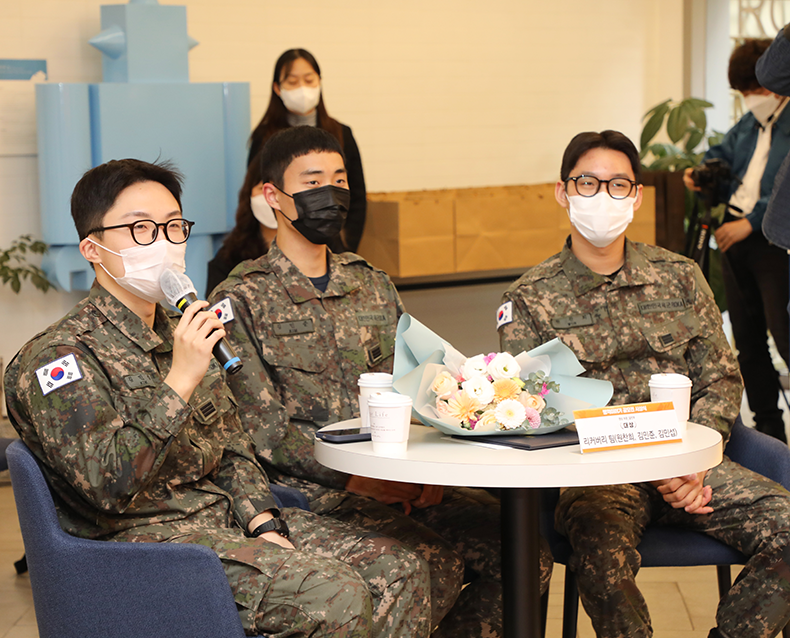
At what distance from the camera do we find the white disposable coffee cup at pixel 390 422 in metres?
1.72

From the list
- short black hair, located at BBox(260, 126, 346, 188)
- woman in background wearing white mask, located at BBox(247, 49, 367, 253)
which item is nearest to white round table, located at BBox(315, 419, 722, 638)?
short black hair, located at BBox(260, 126, 346, 188)

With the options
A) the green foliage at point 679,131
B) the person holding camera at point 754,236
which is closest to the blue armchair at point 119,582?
the person holding camera at point 754,236

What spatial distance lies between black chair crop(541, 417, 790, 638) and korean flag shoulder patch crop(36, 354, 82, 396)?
1.19m

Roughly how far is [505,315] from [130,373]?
3.51ft

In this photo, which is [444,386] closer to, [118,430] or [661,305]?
[118,430]

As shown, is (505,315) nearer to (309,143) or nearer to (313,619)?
(309,143)

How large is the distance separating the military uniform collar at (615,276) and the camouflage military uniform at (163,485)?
0.96 metres

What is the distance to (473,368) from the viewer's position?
1.80 meters

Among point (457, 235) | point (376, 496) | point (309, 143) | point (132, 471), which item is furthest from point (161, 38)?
point (132, 471)

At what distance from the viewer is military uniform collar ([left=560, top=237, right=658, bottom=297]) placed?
8.30 feet

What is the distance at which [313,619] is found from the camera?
167 centimetres

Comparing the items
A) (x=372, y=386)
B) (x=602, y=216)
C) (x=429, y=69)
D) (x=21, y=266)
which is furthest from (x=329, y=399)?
(x=429, y=69)

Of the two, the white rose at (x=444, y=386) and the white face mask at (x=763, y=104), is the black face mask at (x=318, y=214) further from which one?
the white face mask at (x=763, y=104)

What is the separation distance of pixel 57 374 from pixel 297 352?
0.75 meters
